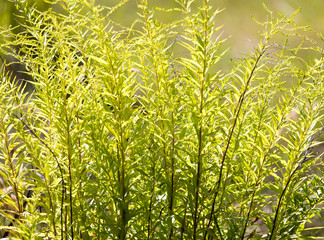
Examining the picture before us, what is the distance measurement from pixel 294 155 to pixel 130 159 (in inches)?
8.1

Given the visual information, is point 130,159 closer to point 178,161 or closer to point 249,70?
point 178,161

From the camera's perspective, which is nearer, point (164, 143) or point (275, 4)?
point (164, 143)

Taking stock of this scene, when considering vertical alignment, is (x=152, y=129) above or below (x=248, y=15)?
below

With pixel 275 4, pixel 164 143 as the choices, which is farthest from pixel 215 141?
pixel 275 4

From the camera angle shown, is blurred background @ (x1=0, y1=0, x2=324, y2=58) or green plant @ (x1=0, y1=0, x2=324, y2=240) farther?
blurred background @ (x1=0, y1=0, x2=324, y2=58)

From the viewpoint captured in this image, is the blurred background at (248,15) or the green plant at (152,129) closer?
the green plant at (152,129)

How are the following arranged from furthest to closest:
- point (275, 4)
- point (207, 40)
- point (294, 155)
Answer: point (275, 4) → point (294, 155) → point (207, 40)

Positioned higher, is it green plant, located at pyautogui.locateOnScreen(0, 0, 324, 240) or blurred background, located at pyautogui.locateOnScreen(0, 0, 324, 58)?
blurred background, located at pyautogui.locateOnScreen(0, 0, 324, 58)

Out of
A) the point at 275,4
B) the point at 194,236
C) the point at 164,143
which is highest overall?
the point at 275,4

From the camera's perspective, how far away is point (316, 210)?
0.53 m

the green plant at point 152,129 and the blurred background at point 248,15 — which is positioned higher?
the blurred background at point 248,15

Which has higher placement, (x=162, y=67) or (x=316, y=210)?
(x=162, y=67)

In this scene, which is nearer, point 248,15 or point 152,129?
point 152,129

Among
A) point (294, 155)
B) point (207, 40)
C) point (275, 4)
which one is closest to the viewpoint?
point (207, 40)
